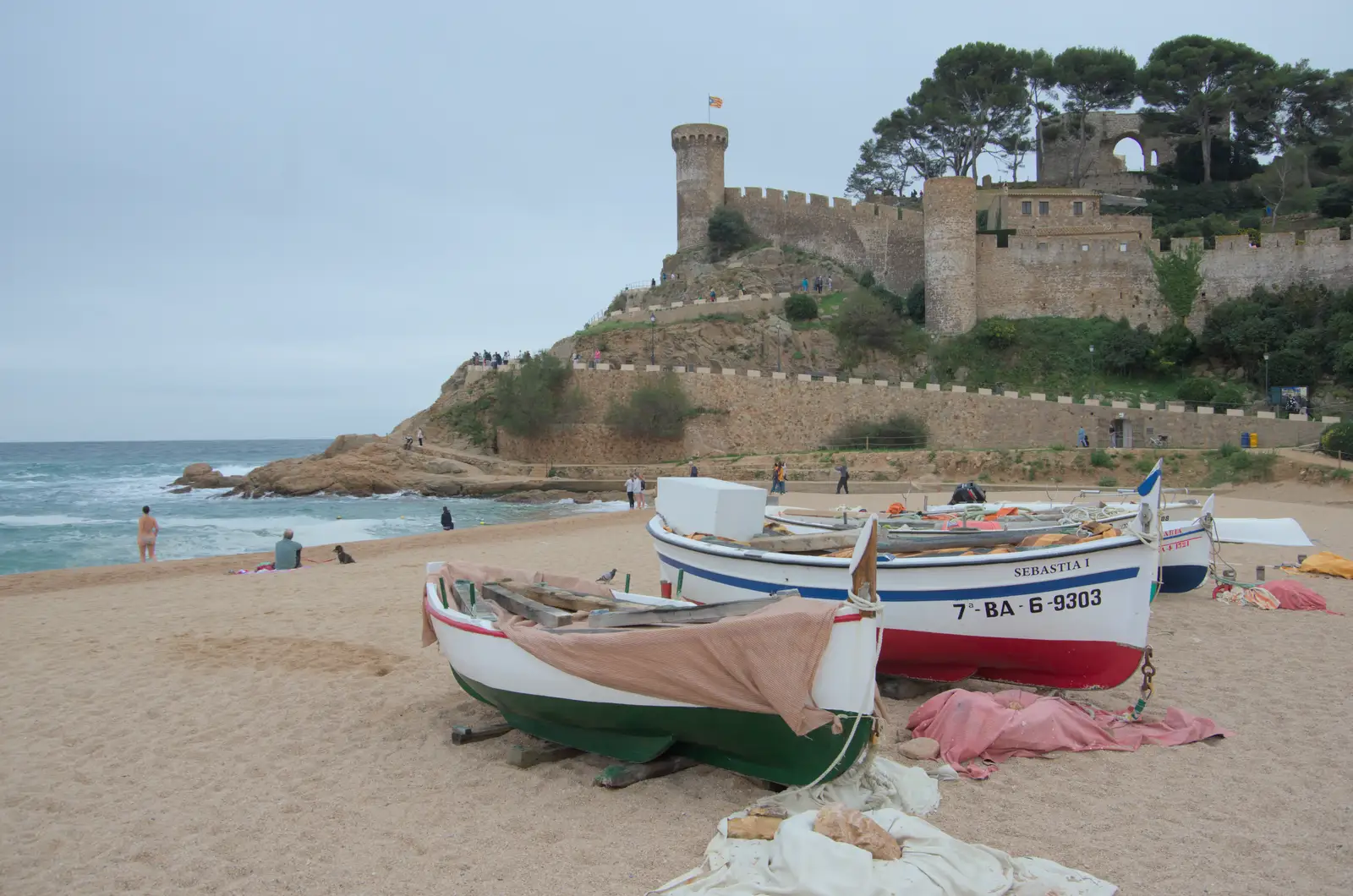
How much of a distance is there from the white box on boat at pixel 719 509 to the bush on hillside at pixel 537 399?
84.1 feet

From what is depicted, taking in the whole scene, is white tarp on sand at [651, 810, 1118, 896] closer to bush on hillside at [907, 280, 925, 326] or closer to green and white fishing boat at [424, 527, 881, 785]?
green and white fishing boat at [424, 527, 881, 785]

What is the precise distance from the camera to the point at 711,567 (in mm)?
7367

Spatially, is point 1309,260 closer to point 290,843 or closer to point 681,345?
point 681,345

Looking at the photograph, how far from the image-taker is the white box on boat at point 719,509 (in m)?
8.15

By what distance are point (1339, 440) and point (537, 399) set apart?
22.9 metres

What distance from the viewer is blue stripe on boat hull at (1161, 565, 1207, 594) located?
10781 mm

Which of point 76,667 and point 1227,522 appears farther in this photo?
point 1227,522

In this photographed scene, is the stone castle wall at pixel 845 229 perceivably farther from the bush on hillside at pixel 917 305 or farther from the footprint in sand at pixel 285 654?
the footprint in sand at pixel 285 654

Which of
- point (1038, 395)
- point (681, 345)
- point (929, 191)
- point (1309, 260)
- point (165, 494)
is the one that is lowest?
point (165, 494)

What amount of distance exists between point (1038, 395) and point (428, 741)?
2689 cm

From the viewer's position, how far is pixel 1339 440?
70.7 feet

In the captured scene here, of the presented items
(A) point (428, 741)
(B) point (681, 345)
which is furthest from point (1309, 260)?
(A) point (428, 741)

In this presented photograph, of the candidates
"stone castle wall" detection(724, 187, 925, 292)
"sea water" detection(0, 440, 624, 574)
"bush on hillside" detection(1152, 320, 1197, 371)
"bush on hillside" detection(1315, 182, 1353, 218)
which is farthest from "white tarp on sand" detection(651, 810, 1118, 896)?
"bush on hillside" detection(1315, 182, 1353, 218)

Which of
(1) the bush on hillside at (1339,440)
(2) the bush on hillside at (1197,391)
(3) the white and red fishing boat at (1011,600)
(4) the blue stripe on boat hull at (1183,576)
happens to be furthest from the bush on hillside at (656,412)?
A: (3) the white and red fishing boat at (1011,600)
